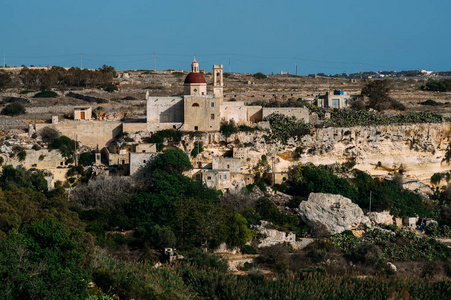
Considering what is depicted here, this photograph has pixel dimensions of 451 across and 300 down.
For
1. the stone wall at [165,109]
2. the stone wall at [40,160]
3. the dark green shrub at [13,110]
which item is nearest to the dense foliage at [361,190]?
the stone wall at [165,109]

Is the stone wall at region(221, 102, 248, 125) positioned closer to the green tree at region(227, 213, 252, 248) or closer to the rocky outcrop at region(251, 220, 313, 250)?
the rocky outcrop at region(251, 220, 313, 250)

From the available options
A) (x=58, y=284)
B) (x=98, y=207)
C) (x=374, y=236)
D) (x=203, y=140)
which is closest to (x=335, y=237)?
(x=374, y=236)

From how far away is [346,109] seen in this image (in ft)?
148

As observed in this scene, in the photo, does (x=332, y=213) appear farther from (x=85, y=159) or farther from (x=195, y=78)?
(x=85, y=159)

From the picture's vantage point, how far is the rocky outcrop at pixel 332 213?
3569cm

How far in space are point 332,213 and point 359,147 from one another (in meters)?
7.17

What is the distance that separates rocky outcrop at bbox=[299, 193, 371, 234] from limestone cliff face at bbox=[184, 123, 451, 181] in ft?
13.4

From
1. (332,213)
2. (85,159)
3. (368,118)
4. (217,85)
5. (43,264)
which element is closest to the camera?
(43,264)

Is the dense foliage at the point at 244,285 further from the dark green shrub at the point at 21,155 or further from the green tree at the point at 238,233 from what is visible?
the dark green shrub at the point at 21,155

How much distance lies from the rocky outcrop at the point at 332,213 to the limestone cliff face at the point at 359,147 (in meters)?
4.07

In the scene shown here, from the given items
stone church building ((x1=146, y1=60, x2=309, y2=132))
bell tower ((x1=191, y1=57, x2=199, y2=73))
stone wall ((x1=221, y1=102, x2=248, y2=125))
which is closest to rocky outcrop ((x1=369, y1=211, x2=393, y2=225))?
stone church building ((x1=146, y1=60, x2=309, y2=132))

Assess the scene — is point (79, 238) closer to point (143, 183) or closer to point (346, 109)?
point (143, 183)

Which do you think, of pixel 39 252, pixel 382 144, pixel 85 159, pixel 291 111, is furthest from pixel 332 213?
pixel 39 252

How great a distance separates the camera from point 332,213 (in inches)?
1414
